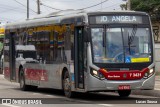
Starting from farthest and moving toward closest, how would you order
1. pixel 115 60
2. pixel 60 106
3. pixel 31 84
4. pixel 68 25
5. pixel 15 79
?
pixel 15 79, pixel 31 84, pixel 68 25, pixel 115 60, pixel 60 106

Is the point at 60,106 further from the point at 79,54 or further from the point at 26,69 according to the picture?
the point at 26,69

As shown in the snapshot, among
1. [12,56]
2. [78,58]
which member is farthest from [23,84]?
[78,58]

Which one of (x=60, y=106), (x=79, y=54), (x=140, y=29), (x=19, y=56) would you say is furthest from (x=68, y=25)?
(x=19, y=56)

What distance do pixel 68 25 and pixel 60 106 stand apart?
4.00 m

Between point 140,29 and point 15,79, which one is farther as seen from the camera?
point 15,79

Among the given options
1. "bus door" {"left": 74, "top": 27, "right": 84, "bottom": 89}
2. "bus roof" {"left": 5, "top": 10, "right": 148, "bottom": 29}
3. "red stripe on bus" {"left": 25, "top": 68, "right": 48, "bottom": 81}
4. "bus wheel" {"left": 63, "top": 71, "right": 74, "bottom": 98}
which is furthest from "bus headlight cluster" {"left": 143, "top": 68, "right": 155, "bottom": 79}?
"red stripe on bus" {"left": 25, "top": 68, "right": 48, "bottom": 81}

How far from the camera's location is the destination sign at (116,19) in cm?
1800

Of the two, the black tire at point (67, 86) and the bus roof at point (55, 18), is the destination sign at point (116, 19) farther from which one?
the black tire at point (67, 86)

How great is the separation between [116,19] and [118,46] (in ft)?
3.05

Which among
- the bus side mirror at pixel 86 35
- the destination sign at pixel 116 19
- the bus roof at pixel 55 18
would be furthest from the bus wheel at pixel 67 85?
the destination sign at pixel 116 19

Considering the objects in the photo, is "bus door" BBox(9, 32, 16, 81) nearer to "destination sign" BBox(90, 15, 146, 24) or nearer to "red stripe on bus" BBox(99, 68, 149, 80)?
→ "destination sign" BBox(90, 15, 146, 24)

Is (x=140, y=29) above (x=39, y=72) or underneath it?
above

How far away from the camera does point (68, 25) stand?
19.4 m

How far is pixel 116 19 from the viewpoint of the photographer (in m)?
18.2
